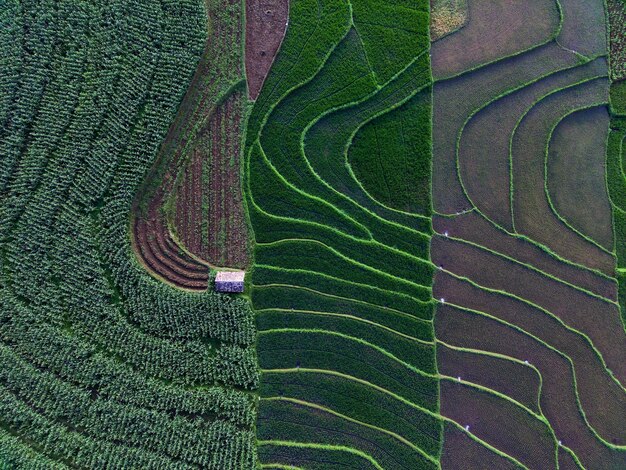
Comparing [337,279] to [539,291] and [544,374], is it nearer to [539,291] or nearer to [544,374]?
[539,291]

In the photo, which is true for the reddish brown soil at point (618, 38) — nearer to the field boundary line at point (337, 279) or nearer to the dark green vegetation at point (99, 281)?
the field boundary line at point (337, 279)

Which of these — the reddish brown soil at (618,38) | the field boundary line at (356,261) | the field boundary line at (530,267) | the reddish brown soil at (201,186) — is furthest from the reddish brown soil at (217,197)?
the reddish brown soil at (618,38)

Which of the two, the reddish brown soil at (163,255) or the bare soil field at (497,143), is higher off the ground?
the bare soil field at (497,143)

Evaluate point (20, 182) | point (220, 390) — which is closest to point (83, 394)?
point (220, 390)

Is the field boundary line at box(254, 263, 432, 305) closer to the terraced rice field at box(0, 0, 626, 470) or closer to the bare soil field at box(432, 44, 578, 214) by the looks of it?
the terraced rice field at box(0, 0, 626, 470)

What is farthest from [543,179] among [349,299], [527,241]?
[349,299]

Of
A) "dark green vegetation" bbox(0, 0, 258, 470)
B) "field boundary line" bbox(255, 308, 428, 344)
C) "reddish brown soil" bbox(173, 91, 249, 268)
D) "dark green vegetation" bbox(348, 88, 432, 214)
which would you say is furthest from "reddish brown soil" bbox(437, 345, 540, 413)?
"reddish brown soil" bbox(173, 91, 249, 268)

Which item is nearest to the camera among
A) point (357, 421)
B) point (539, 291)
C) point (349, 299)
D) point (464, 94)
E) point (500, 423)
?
point (357, 421)

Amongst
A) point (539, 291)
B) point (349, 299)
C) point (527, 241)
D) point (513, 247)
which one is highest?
point (527, 241)
